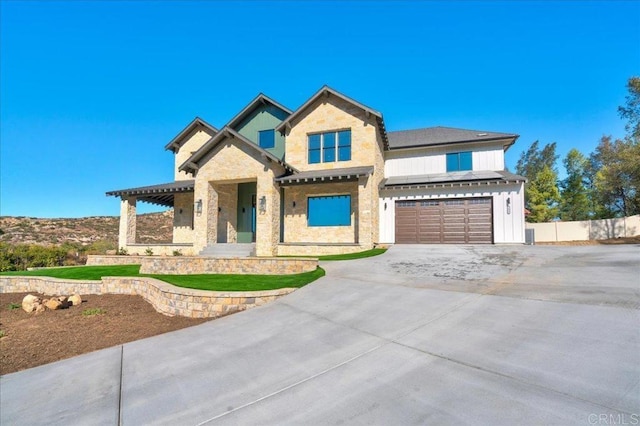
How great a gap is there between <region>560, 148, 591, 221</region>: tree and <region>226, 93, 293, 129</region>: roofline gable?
36.4m

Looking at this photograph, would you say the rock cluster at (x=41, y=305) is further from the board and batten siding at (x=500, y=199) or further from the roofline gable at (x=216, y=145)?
the board and batten siding at (x=500, y=199)

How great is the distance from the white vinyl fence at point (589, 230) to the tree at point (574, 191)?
53.8ft

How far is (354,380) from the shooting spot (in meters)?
3.60

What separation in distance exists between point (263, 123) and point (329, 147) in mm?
5592

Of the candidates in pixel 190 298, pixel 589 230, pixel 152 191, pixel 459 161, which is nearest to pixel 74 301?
pixel 190 298

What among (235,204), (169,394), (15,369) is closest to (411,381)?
(169,394)

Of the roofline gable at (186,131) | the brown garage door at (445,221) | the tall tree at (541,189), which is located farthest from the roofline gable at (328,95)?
the tall tree at (541,189)

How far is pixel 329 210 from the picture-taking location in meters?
17.4

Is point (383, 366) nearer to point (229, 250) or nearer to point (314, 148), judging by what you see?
point (229, 250)

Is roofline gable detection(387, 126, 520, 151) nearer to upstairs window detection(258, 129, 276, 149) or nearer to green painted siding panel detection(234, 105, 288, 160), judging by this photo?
green painted siding panel detection(234, 105, 288, 160)

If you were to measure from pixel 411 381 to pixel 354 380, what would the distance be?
634mm

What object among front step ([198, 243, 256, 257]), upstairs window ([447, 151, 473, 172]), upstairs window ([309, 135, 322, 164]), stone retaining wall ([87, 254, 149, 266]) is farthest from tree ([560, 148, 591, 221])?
stone retaining wall ([87, 254, 149, 266])

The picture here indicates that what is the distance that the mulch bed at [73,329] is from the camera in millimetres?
6066

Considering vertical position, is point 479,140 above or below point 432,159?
above
